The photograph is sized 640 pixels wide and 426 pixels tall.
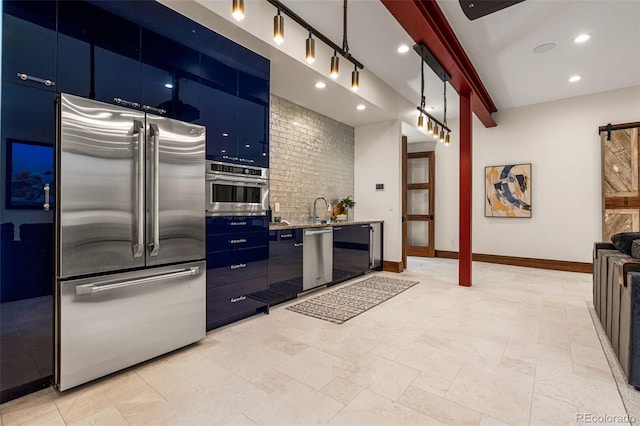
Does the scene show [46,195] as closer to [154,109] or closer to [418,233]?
[154,109]

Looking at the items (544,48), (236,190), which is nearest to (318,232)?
(236,190)

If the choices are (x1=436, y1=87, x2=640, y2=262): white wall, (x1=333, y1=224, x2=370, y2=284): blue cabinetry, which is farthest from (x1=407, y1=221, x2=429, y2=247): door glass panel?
(x1=333, y1=224, x2=370, y2=284): blue cabinetry

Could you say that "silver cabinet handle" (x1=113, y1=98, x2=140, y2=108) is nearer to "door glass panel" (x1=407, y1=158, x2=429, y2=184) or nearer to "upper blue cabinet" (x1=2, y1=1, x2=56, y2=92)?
"upper blue cabinet" (x1=2, y1=1, x2=56, y2=92)

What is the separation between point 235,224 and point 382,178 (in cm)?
348

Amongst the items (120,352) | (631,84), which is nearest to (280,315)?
(120,352)

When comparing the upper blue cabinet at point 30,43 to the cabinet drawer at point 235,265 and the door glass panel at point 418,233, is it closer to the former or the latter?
the cabinet drawer at point 235,265

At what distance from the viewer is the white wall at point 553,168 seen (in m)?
5.66

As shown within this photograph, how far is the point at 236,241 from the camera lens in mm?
3018

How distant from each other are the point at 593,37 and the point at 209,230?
16.6ft

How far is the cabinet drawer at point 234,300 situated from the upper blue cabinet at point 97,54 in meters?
1.73

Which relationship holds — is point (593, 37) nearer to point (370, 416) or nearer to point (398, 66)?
point (398, 66)

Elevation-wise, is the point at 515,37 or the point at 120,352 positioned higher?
the point at 515,37

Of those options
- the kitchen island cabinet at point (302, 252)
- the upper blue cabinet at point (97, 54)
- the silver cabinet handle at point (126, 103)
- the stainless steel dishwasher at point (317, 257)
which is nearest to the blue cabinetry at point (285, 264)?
the kitchen island cabinet at point (302, 252)

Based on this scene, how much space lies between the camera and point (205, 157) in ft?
8.95
